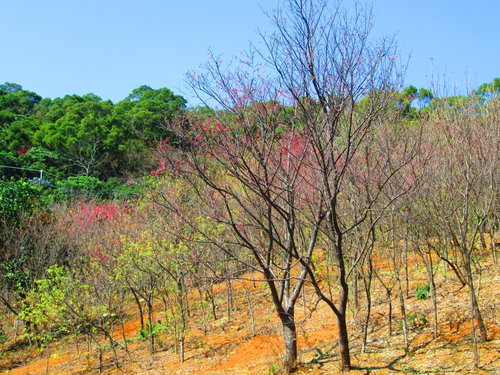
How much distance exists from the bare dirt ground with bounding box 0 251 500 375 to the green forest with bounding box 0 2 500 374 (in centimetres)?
8

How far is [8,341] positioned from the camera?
13.1 metres

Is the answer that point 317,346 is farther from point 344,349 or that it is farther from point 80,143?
point 80,143

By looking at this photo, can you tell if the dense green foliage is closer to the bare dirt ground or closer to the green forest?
the green forest

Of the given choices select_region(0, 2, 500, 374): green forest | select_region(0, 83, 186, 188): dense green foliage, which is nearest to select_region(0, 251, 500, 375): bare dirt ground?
select_region(0, 2, 500, 374): green forest

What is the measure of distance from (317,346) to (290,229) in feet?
8.93

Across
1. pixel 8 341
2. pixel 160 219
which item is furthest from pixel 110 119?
pixel 160 219

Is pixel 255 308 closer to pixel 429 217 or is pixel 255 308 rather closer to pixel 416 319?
pixel 416 319

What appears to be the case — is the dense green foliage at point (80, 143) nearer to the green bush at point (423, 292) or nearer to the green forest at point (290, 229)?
the green forest at point (290, 229)

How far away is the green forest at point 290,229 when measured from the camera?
16.1 ft

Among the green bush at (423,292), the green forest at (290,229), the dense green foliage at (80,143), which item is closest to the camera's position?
the green forest at (290,229)

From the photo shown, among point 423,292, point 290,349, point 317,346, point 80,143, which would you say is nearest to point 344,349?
point 290,349

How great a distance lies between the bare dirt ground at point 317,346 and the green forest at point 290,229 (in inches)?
3.3

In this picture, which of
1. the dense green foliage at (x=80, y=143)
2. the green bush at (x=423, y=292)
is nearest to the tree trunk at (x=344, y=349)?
the green bush at (x=423, y=292)

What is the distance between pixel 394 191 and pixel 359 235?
74 centimetres
